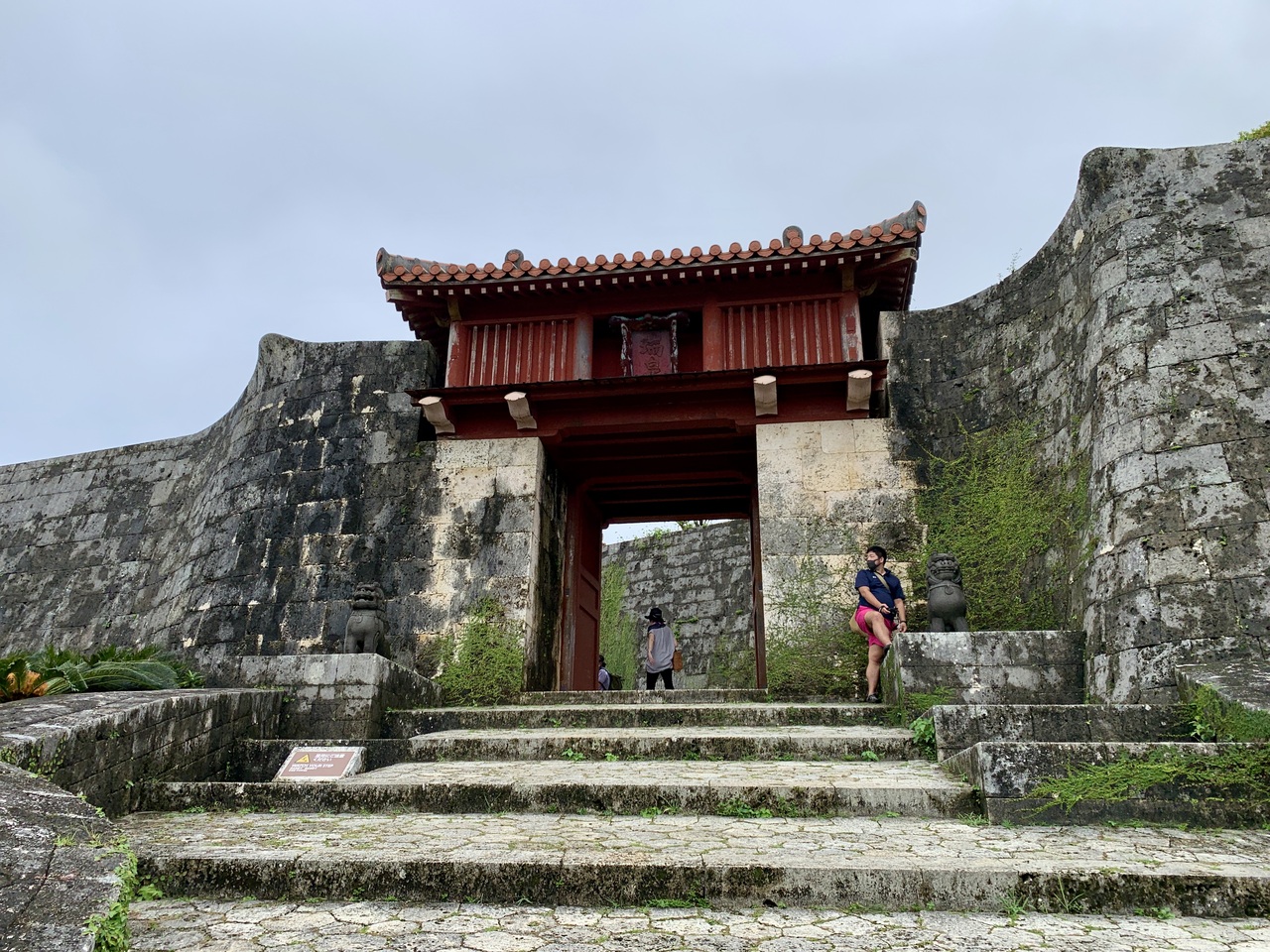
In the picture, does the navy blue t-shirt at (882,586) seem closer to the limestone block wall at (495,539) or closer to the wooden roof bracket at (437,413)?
the limestone block wall at (495,539)

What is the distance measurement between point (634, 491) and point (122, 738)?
7358mm

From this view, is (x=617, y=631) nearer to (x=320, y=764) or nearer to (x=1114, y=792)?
(x=320, y=764)

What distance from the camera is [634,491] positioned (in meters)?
11.1

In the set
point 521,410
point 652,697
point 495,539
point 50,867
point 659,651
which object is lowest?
point 50,867

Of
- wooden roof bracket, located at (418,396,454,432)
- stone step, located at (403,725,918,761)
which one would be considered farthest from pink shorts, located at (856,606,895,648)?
wooden roof bracket, located at (418,396,454,432)

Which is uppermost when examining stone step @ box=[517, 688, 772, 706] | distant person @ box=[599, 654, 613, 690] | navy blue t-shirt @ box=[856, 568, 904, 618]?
navy blue t-shirt @ box=[856, 568, 904, 618]

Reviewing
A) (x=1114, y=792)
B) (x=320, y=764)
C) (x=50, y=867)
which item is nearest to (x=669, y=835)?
(x=1114, y=792)

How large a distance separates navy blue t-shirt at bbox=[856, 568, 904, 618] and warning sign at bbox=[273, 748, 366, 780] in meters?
4.17

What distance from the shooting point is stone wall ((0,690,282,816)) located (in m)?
3.88

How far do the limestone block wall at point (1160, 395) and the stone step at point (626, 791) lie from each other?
2.13 metres

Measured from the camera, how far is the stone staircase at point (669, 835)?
9.36 ft

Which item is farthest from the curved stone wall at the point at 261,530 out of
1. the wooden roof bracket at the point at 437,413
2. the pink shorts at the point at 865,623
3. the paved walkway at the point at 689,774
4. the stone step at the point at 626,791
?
the pink shorts at the point at 865,623

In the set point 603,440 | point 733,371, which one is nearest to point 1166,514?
point 733,371

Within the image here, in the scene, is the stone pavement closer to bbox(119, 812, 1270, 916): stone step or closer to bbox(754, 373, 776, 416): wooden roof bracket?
bbox(119, 812, 1270, 916): stone step
